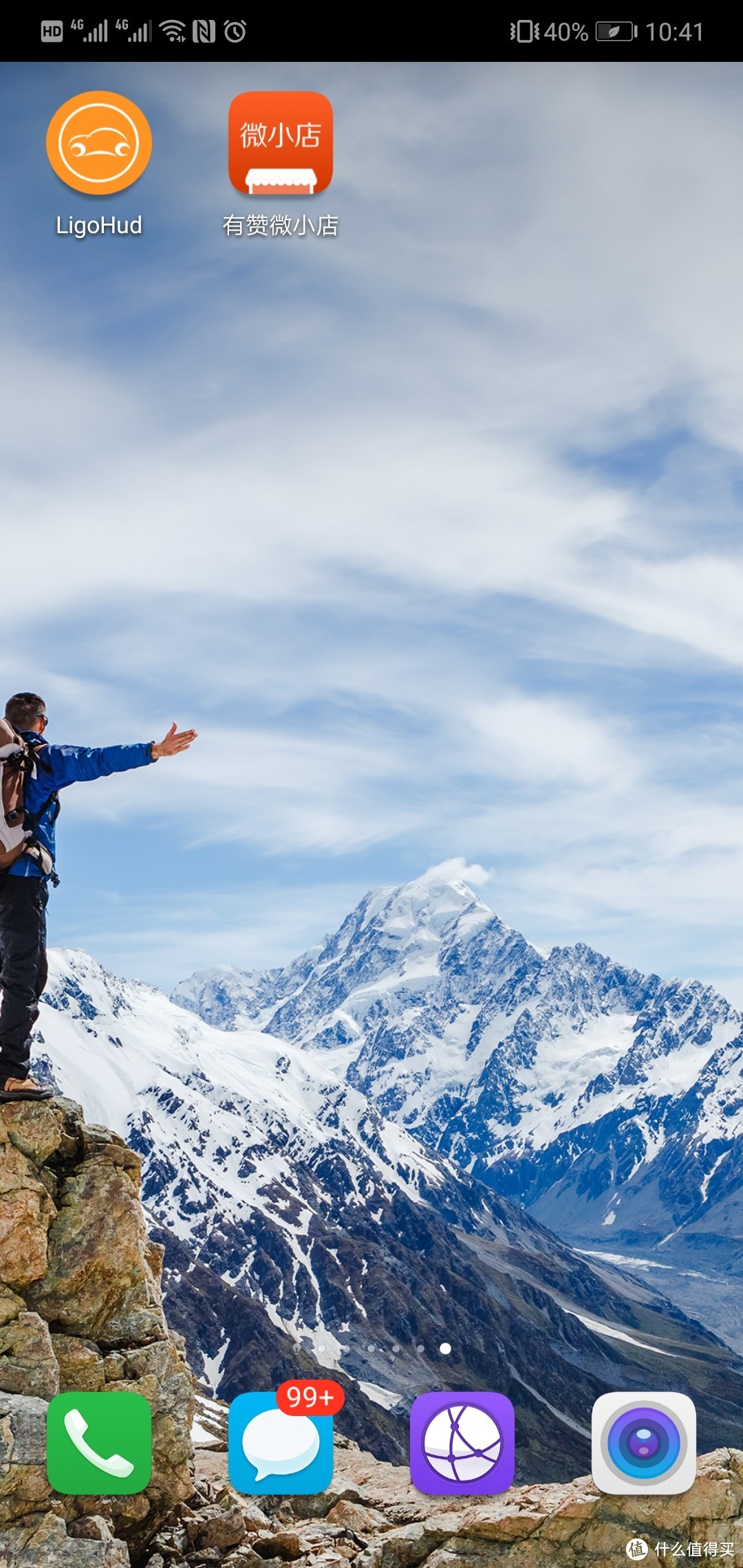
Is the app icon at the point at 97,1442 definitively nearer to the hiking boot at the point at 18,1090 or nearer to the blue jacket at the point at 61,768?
the hiking boot at the point at 18,1090

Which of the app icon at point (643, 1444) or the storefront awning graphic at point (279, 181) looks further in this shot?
the storefront awning graphic at point (279, 181)

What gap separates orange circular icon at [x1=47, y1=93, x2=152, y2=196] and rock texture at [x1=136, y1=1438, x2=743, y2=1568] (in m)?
12.4

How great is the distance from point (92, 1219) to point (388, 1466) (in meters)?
11.0

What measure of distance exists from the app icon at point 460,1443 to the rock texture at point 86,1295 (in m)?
4.04

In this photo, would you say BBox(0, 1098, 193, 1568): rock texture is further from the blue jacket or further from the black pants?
the blue jacket

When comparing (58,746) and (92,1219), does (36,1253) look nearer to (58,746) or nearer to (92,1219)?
(92,1219)

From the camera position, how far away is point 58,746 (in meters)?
11.6

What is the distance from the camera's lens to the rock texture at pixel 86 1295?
11.8 meters

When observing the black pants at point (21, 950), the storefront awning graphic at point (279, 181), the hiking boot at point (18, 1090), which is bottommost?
the hiking boot at point (18, 1090)

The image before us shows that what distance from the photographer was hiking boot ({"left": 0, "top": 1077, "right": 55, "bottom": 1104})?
40.2 ft

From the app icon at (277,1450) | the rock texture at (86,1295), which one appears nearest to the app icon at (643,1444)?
the app icon at (277,1450)
